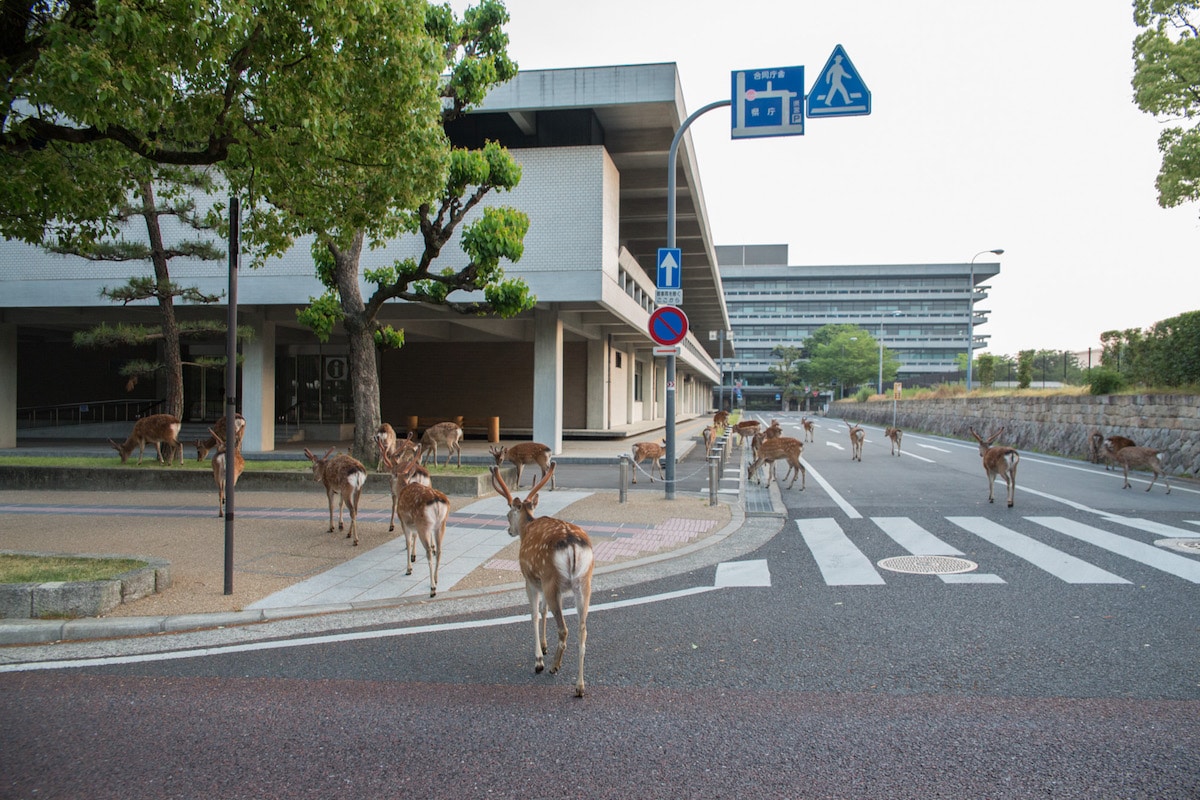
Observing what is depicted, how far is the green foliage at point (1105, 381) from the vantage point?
74.4ft

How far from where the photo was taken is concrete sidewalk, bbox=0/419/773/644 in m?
5.75

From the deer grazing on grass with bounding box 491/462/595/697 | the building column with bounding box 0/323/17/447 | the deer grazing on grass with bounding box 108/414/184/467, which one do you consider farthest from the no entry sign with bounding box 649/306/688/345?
the building column with bounding box 0/323/17/447

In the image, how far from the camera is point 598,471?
60.3 feet

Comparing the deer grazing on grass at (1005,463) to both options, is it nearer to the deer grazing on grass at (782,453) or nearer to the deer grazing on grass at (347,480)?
the deer grazing on grass at (782,453)

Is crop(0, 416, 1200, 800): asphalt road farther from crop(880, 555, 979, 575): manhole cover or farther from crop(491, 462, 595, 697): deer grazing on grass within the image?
crop(880, 555, 979, 575): manhole cover

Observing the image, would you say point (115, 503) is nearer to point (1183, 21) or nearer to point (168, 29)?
point (168, 29)

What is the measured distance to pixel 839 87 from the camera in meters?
9.58

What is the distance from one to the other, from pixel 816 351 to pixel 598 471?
8393 cm

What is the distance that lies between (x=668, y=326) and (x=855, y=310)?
105066 mm

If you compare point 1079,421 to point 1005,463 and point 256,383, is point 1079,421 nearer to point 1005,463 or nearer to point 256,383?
point 1005,463

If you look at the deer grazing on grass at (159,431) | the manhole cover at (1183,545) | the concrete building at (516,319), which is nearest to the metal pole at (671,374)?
the concrete building at (516,319)

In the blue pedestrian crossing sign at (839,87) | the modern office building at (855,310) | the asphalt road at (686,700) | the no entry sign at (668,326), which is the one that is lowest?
the asphalt road at (686,700)

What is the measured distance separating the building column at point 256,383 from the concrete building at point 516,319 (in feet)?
0.12

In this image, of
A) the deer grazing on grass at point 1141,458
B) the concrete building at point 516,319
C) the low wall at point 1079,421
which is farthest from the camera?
the concrete building at point 516,319
